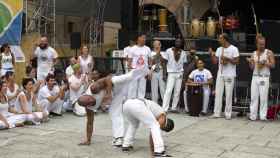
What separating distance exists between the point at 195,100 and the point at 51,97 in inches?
129

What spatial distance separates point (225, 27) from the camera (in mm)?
19031

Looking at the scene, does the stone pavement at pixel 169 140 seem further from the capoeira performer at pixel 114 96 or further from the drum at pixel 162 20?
the drum at pixel 162 20

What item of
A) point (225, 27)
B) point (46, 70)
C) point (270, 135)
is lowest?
point (270, 135)

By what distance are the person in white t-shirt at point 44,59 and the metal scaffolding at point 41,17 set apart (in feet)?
12.3

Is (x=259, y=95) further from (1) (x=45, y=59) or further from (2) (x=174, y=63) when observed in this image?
(1) (x=45, y=59)

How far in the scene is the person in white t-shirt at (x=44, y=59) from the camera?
12.5 m

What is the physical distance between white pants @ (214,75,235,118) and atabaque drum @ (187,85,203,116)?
40 cm

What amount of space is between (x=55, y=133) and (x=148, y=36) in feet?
31.2

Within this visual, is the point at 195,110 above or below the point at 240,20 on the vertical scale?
below

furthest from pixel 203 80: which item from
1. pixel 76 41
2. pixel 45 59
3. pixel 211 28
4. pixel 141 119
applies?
pixel 211 28

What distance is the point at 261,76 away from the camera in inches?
424

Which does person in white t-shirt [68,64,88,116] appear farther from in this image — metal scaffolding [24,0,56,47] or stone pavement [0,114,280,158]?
metal scaffolding [24,0,56,47]

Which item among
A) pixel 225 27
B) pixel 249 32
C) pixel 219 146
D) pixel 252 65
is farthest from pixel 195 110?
pixel 249 32

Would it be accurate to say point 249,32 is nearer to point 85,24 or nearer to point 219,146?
point 85,24
